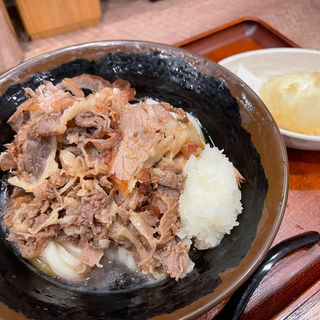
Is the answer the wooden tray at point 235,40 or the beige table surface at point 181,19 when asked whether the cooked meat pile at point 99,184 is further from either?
the beige table surface at point 181,19

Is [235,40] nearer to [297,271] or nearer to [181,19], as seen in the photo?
[181,19]

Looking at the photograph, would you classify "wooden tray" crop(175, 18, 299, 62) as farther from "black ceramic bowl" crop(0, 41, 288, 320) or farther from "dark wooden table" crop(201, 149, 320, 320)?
"dark wooden table" crop(201, 149, 320, 320)

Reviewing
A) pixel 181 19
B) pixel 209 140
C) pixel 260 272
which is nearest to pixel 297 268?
pixel 260 272

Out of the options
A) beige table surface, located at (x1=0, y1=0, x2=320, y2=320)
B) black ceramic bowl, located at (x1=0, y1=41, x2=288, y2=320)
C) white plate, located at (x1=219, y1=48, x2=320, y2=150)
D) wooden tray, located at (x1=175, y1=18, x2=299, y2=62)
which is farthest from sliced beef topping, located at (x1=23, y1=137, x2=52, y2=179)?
beige table surface, located at (x1=0, y1=0, x2=320, y2=320)

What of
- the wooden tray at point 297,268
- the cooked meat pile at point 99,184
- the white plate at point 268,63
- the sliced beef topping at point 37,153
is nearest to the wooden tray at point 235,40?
the white plate at point 268,63

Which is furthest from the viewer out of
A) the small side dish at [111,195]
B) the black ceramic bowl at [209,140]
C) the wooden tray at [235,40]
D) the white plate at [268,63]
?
the wooden tray at [235,40]

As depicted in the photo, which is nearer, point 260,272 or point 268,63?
point 260,272

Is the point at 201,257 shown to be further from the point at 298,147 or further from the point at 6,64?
the point at 6,64
